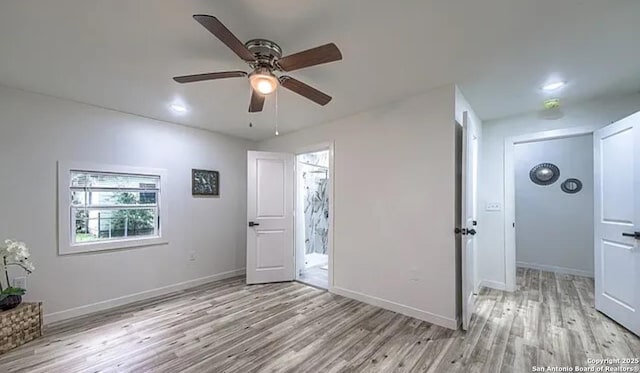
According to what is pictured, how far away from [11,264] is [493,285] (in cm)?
571

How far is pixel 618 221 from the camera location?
2736 millimetres

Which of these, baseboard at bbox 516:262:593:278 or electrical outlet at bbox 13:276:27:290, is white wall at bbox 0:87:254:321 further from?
baseboard at bbox 516:262:593:278

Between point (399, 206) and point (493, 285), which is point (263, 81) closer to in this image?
point (399, 206)

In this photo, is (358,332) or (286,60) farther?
(358,332)

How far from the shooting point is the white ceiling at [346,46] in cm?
162

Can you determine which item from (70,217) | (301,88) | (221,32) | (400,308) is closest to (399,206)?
Result: (400,308)

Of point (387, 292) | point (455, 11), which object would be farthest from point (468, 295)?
point (455, 11)

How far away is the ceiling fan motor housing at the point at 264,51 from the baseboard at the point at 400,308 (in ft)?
9.13

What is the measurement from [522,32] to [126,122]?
428 cm

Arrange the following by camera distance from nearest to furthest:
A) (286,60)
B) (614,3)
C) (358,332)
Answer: (614,3), (286,60), (358,332)

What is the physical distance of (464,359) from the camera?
84.3 inches

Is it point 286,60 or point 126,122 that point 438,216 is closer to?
point 286,60

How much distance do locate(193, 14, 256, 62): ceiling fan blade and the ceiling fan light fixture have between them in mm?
142

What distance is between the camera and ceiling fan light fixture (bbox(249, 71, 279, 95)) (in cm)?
189
